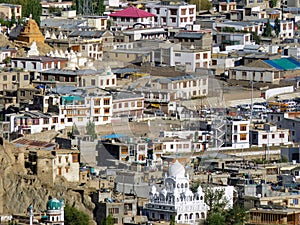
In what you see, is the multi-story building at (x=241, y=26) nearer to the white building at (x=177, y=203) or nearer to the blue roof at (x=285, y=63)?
the blue roof at (x=285, y=63)

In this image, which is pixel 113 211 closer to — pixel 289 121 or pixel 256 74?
pixel 289 121

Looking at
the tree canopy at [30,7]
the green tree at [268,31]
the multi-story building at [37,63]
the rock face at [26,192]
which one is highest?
the rock face at [26,192]

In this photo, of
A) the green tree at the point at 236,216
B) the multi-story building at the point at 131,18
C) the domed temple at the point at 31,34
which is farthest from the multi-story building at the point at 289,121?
the multi-story building at the point at 131,18

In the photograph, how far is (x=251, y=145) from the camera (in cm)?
4950

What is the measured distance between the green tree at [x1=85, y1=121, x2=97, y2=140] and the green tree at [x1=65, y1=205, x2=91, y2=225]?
27.0ft

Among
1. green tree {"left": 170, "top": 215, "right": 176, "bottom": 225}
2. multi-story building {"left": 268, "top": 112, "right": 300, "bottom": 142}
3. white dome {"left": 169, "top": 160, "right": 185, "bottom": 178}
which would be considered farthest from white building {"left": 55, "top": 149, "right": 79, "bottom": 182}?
multi-story building {"left": 268, "top": 112, "right": 300, "bottom": 142}

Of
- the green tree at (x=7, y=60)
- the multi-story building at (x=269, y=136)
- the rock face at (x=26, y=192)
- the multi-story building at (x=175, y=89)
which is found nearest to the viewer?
the rock face at (x=26, y=192)

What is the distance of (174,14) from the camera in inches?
2891

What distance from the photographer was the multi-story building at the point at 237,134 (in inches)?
1935

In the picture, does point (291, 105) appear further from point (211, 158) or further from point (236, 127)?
point (211, 158)

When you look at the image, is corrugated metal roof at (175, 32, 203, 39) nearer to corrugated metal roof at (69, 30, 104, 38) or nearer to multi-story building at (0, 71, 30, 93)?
corrugated metal roof at (69, 30, 104, 38)

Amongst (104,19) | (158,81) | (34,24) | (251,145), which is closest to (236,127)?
(251,145)

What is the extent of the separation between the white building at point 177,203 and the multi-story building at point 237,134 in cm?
935

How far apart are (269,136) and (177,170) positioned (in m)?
10.2
